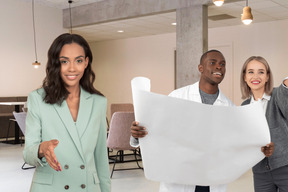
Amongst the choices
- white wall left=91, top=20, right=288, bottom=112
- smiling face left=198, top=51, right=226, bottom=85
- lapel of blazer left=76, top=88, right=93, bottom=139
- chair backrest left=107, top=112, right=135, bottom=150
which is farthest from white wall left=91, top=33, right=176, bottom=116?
lapel of blazer left=76, top=88, right=93, bottom=139

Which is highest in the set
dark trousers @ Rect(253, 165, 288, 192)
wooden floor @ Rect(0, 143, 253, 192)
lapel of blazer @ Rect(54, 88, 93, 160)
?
lapel of blazer @ Rect(54, 88, 93, 160)

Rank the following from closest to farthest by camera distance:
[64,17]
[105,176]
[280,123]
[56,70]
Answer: [56,70]
[105,176]
[280,123]
[64,17]

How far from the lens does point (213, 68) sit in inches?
80.4

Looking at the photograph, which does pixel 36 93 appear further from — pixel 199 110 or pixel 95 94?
pixel 199 110

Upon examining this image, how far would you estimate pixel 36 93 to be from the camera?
1.35 m

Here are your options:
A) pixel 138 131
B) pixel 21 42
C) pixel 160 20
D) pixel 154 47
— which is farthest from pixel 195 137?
pixel 154 47

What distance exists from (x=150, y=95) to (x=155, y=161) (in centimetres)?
34

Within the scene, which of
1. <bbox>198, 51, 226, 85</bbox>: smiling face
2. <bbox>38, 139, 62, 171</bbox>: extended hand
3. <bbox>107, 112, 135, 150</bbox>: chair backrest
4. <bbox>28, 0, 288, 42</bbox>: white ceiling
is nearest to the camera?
<bbox>38, 139, 62, 171</bbox>: extended hand

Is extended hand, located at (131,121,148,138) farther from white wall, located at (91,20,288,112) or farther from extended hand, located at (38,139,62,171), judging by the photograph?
white wall, located at (91,20,288,112)

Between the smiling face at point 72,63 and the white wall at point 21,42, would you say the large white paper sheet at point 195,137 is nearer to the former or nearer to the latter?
the smiling face at point 72,63

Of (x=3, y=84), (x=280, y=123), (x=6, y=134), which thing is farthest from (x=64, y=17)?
(x=280, y=123)

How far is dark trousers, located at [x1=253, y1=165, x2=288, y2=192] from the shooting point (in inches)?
74.6

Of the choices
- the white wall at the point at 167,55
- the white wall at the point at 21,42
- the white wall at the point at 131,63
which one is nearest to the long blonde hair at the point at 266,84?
the white wall at the point at 167,55

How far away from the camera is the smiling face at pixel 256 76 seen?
6.35 feet
